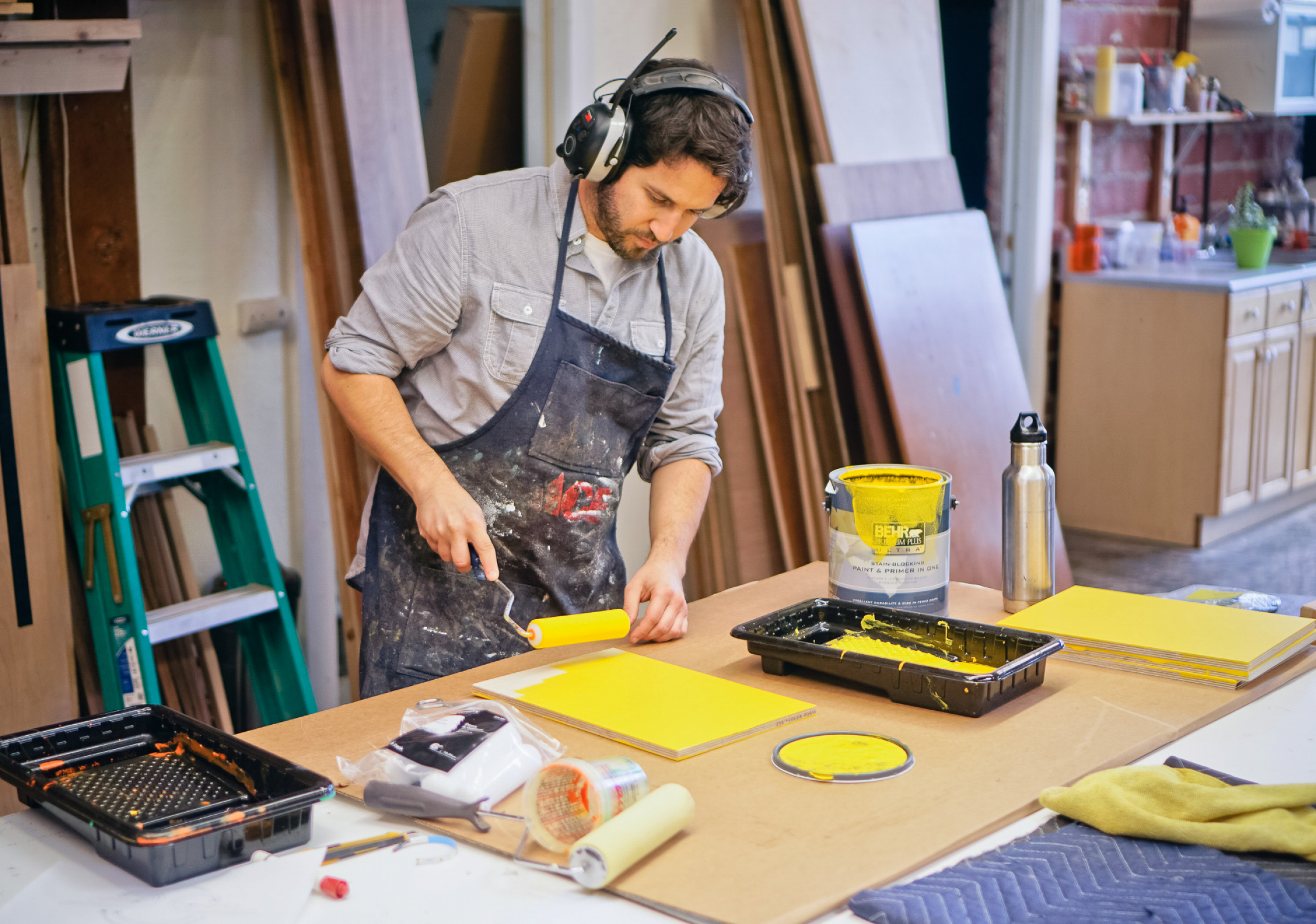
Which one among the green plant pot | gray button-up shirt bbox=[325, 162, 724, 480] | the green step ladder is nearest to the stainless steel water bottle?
gray button-up shirt bbox=[325, 162, 724, 480]

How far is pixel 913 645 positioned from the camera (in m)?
1.82

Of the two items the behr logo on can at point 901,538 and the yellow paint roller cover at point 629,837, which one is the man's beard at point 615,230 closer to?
the behr logo on can at point 901,538

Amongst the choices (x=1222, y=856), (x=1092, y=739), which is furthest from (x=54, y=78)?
(x=1222, y=856)

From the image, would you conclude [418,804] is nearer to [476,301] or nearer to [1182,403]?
[476,301]

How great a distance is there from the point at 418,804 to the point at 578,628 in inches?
18.2

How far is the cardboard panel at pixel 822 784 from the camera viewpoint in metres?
1.22

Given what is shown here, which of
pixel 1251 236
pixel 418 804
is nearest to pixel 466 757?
pixel 418 804

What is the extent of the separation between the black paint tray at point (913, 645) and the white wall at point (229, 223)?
186cm

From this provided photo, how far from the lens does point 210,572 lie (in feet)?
10.6

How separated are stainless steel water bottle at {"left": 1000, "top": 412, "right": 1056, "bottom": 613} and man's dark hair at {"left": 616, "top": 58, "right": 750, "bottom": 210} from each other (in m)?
0.60

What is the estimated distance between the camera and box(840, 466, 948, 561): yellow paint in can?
6.21ft

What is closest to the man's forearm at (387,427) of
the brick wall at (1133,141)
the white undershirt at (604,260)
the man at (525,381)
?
the man at (525,381)

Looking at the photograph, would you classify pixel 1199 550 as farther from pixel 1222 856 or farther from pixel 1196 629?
pixel 1222 856

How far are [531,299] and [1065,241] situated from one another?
3935 mm
